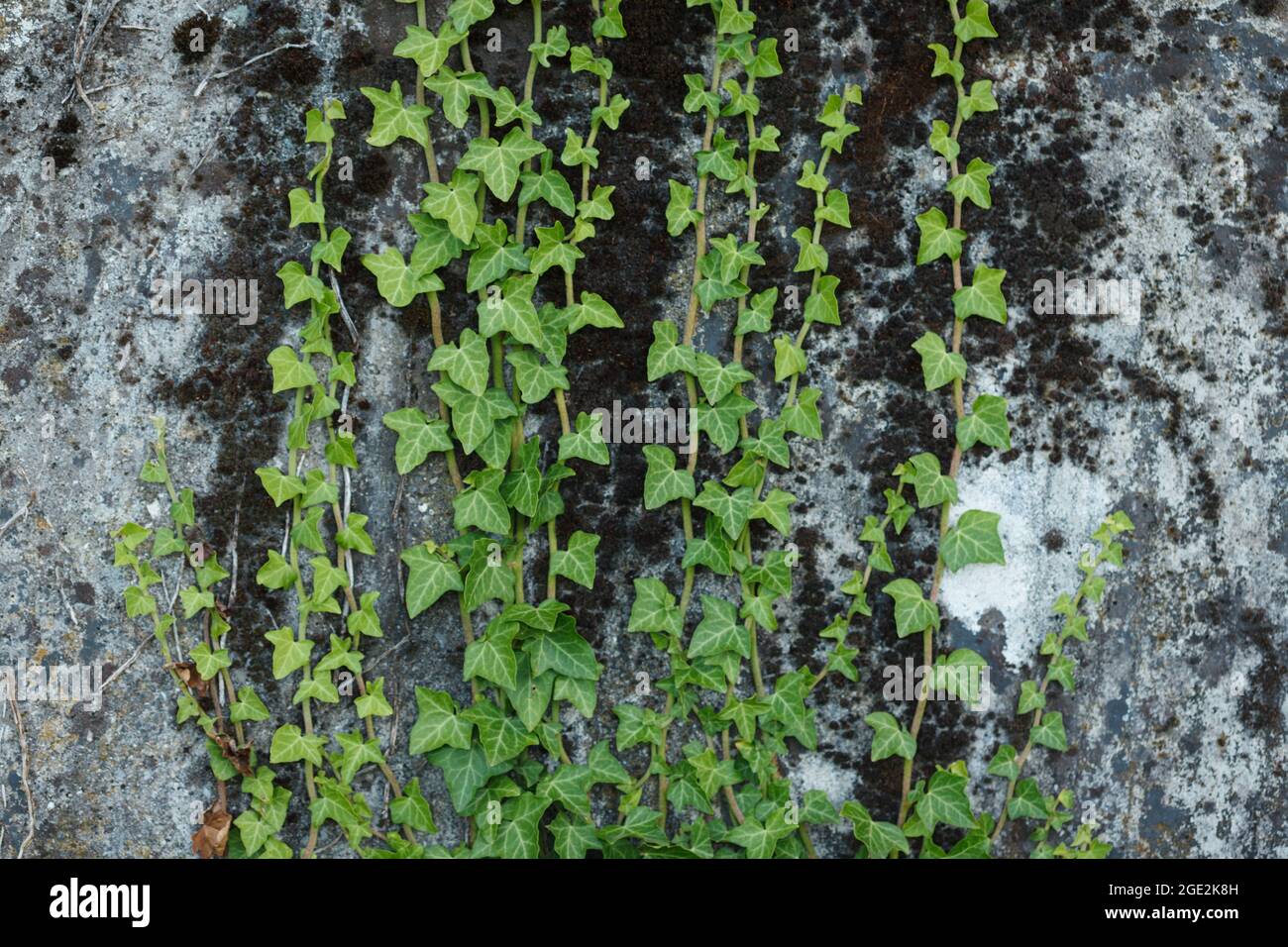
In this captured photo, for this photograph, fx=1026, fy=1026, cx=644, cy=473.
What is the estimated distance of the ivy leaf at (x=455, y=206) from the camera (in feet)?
8.79

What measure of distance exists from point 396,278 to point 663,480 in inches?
34.8

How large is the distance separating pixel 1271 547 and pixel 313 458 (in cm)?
277

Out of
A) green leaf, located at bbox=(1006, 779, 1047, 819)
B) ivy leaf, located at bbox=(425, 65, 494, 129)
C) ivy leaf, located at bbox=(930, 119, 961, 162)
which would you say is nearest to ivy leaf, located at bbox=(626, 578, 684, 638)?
green leaf, located at bbox=(1006, 779, 1047, 819)

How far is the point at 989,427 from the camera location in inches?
112

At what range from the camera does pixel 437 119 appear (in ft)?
9.12

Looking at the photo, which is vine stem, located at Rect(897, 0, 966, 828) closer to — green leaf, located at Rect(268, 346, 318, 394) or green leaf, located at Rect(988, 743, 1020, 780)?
green leaf, located at Rect(988, 743, 1020, 780)

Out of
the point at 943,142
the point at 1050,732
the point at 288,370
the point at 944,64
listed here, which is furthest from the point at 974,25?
the point at 288,370

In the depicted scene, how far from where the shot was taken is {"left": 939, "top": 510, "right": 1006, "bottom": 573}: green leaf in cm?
283

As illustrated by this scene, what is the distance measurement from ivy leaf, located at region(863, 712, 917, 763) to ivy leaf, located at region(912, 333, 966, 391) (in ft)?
3.06

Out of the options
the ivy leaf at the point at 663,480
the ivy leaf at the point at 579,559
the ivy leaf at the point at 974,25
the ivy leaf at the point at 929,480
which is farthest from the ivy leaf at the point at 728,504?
the ivy leaf at the point at 974,25

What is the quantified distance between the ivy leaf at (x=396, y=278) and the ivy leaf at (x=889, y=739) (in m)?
1.69

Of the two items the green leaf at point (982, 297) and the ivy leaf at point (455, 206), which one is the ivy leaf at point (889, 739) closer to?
the green leaf at point (982, 297)

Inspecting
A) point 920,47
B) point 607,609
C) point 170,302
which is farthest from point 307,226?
point 920,47

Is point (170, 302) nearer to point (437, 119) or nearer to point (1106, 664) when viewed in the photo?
point (437, 119)
